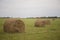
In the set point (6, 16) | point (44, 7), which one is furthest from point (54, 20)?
point (6, 16)

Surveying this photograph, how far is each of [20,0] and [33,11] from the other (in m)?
0.33

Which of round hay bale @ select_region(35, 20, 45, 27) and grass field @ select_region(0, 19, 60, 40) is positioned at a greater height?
round hay bale @ select_region(35, 20, 45, 27)

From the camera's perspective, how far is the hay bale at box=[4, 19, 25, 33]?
7.84 ft

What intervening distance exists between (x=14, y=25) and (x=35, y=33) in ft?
1.39

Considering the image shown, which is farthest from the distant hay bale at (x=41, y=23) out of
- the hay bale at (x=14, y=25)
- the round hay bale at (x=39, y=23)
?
the hay bale at (x=14, y=25)

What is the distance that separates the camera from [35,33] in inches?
97.0

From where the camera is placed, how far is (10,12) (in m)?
2.44

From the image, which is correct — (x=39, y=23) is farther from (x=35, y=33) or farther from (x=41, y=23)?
(x=35, y=33)

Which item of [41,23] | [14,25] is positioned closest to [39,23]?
[41,23]

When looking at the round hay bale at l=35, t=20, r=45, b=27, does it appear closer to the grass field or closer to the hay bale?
the grass field

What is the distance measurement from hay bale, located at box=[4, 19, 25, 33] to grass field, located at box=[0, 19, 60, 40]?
7cm

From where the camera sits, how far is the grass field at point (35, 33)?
93.9 inches

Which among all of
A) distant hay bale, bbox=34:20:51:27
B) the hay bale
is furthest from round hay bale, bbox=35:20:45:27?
the hay bale

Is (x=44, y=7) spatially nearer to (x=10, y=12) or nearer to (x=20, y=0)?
(x=20, y=0)
